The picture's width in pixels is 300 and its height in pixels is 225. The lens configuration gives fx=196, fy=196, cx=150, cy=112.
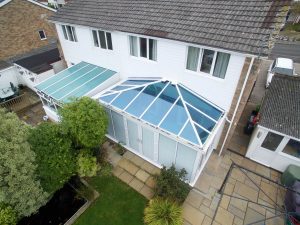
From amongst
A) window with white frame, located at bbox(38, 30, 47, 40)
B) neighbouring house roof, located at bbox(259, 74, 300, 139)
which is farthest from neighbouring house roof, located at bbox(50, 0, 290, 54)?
window with white frame, located at bbox(38, 30, 47, 40)

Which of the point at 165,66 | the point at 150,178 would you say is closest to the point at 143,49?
the point at 165,66

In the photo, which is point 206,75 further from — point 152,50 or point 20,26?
point 20,26

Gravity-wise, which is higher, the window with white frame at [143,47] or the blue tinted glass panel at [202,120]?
the window with white frame at [143,47]

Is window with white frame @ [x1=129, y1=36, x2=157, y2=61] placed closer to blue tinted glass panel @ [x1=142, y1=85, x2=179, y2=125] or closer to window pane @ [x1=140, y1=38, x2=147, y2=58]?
window pane @ [x1=140, y1=38, x2=147, y2=58]

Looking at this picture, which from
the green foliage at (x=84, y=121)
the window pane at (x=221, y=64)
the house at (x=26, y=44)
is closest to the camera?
the window pane at (x=221, y=64)

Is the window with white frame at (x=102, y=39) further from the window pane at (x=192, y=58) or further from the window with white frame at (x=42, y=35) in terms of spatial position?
the window with white frame at (x=42, y=35)

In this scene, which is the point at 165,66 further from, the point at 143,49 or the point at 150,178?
the point at 150,178

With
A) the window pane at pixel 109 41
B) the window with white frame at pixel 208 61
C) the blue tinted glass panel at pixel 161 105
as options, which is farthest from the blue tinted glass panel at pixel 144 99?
the window pane at pixel 109 41
